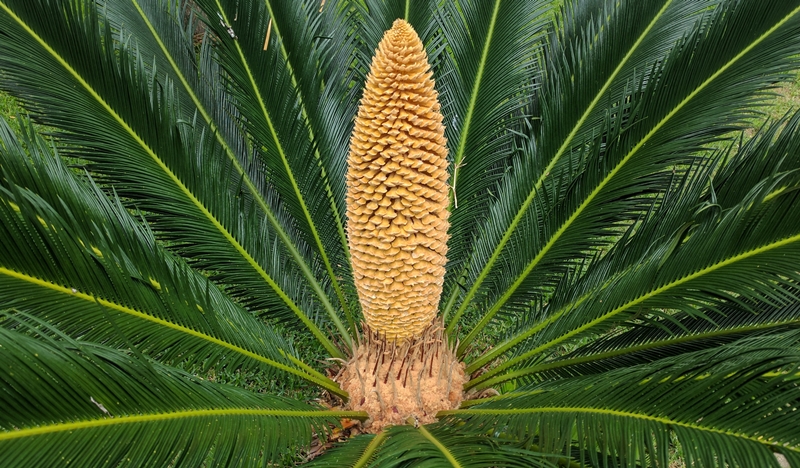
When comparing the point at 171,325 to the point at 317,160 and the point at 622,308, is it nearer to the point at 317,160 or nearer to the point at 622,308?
the point at 317,160

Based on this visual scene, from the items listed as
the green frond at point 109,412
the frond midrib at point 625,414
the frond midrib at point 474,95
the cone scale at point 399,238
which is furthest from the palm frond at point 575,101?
the green frond at point 109,412

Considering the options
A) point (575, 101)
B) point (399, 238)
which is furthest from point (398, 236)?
point (575, 101)

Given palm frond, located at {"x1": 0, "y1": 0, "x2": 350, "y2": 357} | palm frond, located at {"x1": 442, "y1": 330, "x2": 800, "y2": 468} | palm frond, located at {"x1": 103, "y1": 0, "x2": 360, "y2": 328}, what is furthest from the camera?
palm frond, located at {"x1": 103, "y1": 0, "x2": 360, "y2": 328}

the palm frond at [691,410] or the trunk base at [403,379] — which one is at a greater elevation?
the palm frond at [691,410]

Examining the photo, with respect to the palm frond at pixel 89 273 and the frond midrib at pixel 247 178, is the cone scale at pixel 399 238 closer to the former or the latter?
the frond midrib at pixel 247 178

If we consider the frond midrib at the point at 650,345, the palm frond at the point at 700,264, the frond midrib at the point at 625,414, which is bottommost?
the frond midrib at the point at 625,414

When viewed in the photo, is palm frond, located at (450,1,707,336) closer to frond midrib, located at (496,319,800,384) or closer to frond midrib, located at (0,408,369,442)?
frond midrib, located at (496,319,800,384)

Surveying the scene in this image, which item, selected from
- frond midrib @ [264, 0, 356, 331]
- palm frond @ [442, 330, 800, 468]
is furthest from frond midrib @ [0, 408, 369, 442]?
frond midrib @ [264, 0, 356, 331]
